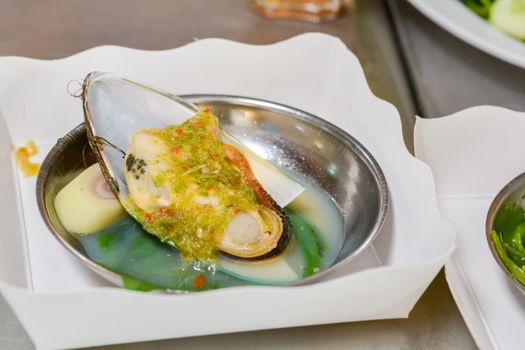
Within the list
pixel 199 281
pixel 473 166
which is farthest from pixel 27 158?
pixel 473 166

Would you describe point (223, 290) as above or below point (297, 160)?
above

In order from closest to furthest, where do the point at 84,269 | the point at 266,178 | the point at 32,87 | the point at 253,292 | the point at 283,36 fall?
the point at 253,292
the point at 84,269
the point at 266,178
the point at 32,87
the point at 283,36

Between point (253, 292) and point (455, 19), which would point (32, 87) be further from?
point (455, 19)

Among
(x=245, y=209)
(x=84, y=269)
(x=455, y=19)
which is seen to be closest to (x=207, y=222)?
(x=245, y=209)

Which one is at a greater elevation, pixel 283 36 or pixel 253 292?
pixel 253 292

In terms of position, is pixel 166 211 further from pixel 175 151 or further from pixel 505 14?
pixel 505 14

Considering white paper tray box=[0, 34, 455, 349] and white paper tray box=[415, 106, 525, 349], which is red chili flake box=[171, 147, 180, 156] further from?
white paper tray box=[415, 106, 525, 349]

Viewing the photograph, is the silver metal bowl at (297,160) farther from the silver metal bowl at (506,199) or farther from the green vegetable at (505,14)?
the green vegetable at (505,14)

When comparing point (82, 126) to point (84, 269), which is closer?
point (84, 269)
